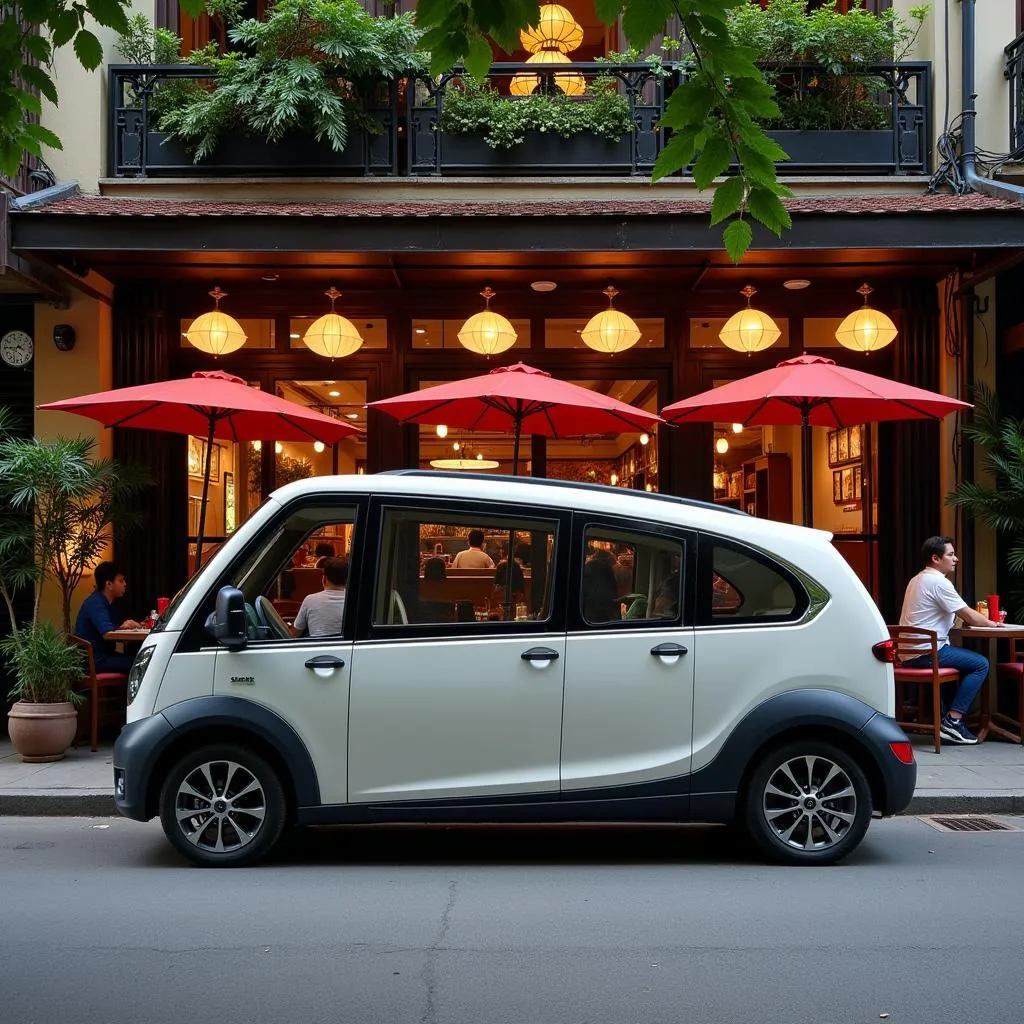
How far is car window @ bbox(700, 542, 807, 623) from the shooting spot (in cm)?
670

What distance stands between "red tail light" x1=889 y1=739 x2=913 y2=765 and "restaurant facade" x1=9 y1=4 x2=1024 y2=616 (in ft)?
18.3

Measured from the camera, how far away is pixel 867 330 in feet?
37.8

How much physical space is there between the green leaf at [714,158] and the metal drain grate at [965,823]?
5.24m

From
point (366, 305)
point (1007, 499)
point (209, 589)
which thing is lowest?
point (209, 589)

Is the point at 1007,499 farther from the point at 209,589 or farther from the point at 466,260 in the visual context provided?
the point at 209,589

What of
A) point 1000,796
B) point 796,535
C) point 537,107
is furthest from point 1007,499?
point 537,107

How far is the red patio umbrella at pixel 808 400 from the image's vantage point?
957cm

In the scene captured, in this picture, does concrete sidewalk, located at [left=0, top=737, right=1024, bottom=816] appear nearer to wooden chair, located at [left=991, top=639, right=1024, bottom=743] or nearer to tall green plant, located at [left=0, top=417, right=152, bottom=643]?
wooden chair, located at [left=991, top=639, right=1024, bottom=743]

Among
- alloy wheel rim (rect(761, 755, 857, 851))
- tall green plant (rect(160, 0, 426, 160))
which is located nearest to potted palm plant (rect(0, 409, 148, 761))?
tall green plant (rect(160, 0, 426, 160))

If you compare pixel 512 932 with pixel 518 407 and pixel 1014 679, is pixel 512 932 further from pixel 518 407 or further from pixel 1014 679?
pixel 1014 679

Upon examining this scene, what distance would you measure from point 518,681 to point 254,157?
25.4 ft

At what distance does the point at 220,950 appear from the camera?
516 cm

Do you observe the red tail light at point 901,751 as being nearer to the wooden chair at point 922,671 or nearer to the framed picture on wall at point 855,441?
the wooden chair at point 922,671

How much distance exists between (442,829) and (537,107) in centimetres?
770
